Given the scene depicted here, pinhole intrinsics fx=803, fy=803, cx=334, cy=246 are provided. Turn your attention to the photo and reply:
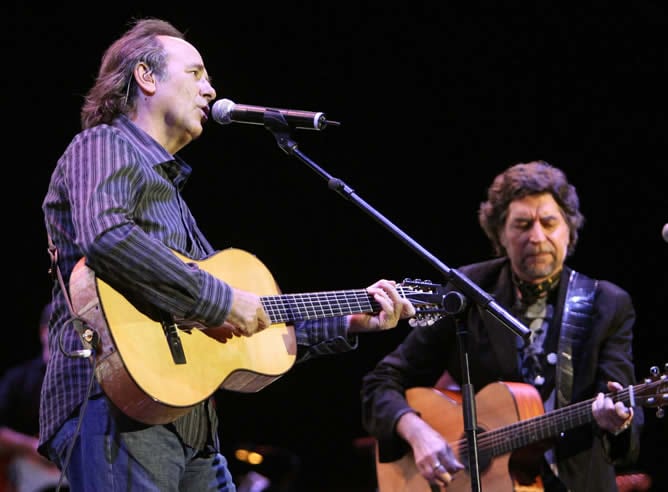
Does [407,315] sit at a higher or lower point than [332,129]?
lower

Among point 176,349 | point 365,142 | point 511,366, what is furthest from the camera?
point 365,142

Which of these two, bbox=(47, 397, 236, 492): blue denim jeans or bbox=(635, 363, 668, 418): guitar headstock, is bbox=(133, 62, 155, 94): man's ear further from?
bbox=(635, 363, 668, 418): guitar headstock

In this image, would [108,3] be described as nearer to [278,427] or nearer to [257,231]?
[257,231]

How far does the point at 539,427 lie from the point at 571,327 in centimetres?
56

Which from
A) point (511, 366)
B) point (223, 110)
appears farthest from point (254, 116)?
point (511, 366)

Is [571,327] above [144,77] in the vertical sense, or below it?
below

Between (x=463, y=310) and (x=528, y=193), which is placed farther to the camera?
(x=528, y=193)

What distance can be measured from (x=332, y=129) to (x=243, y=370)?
3924mm

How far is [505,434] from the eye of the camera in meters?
3.81

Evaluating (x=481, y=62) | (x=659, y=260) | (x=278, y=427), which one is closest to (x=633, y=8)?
(x=481, y=62)

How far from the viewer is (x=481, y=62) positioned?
610cm

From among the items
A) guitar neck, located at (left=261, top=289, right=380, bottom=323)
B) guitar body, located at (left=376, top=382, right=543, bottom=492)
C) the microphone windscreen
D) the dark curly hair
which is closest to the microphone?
the microphone windscreen

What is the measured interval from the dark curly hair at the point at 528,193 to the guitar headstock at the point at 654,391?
1192 millimetres

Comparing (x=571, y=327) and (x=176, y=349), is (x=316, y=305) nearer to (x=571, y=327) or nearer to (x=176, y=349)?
(x=176, y=349)
